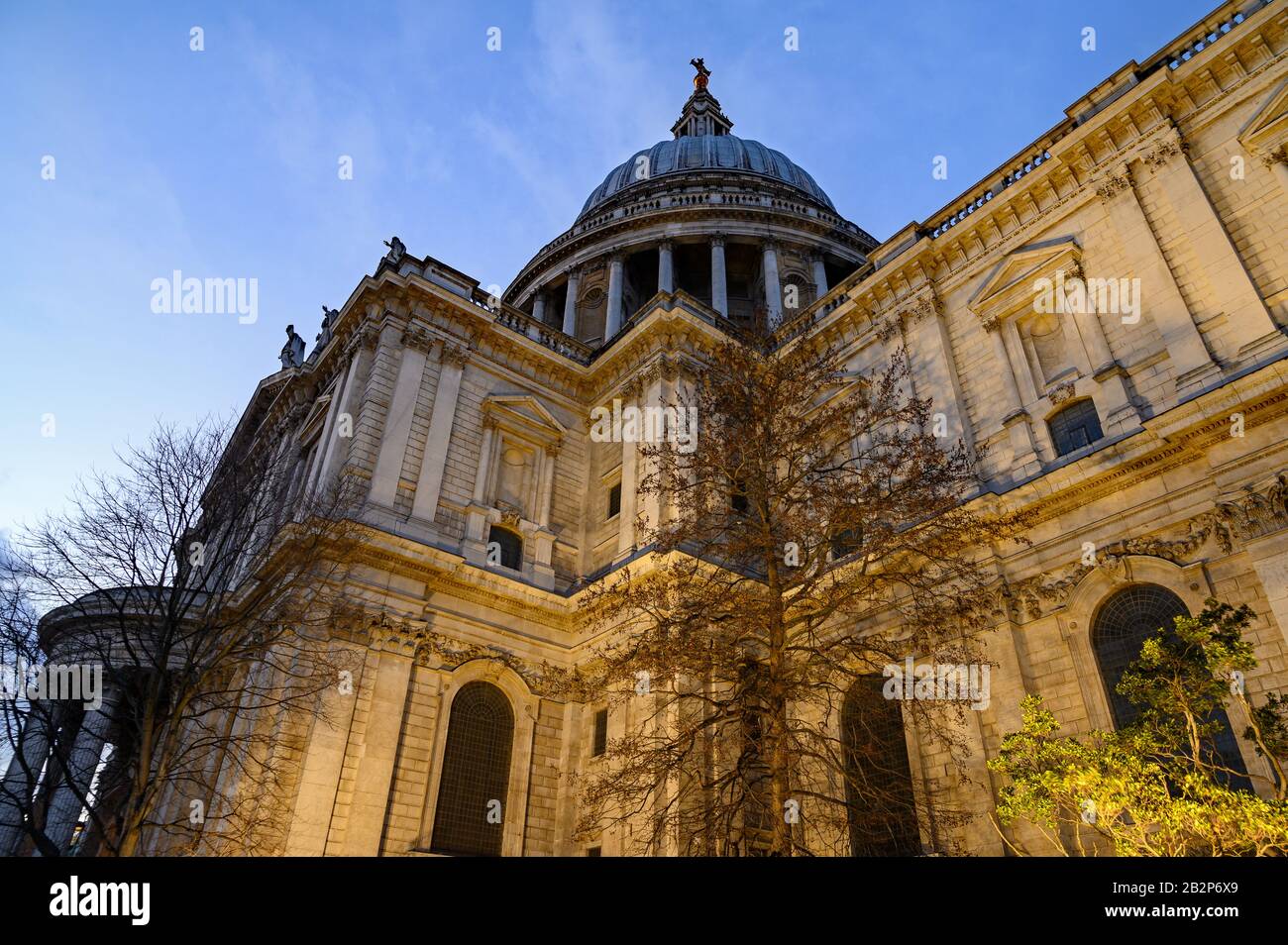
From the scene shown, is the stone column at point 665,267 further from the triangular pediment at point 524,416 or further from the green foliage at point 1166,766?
the green foliage at point 1166,766

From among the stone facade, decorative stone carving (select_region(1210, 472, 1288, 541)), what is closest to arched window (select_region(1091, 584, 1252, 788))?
the stone facade

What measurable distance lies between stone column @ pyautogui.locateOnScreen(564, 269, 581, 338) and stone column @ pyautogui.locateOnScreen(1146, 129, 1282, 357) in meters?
26.0

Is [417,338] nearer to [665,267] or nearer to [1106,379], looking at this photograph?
[1106,379]

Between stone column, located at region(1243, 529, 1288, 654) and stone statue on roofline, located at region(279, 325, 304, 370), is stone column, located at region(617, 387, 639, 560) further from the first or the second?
stone statue on roofline, located at region(279, 325, 304, 370)

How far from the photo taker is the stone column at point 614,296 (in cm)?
3688

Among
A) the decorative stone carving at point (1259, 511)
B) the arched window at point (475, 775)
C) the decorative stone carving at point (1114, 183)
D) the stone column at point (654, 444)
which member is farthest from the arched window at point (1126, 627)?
the arched window at point (475, 775)

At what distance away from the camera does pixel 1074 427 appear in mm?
17391

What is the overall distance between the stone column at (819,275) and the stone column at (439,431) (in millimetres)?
20722

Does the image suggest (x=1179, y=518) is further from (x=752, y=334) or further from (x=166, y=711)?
(x=166, y=711)

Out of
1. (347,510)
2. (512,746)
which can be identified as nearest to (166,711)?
(347,510)

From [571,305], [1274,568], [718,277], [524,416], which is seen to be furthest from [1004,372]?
[571,305]

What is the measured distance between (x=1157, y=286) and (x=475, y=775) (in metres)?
18.7
